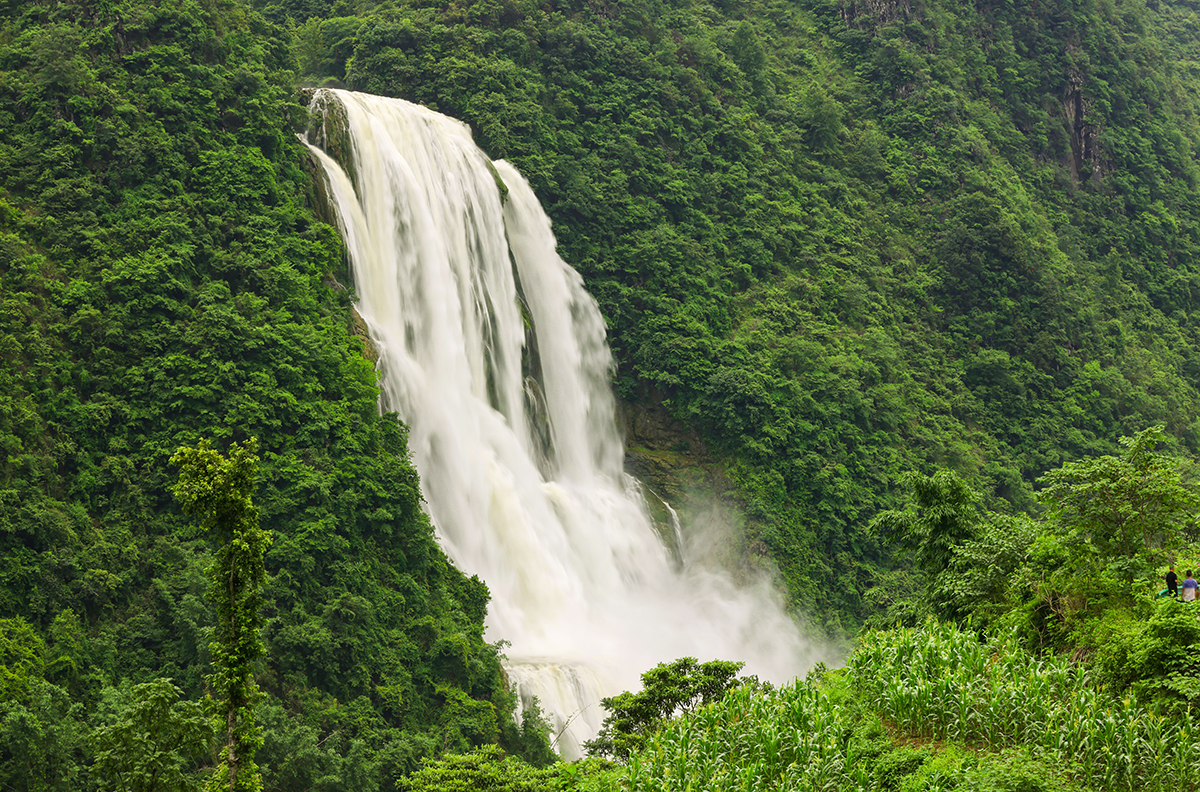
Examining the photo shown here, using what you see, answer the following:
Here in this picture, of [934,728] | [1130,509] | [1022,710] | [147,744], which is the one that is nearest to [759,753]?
[934,728]

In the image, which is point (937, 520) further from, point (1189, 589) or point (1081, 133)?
point (1081, 133)

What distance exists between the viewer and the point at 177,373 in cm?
2103

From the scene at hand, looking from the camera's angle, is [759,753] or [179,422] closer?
[759,753]

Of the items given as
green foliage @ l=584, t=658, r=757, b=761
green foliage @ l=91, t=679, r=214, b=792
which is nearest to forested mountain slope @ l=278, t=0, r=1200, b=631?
green foliage @ l=584, t=658, r=757, b=761

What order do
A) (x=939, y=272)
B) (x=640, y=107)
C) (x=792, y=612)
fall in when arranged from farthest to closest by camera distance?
(x=939, y=272), (x=640, y=107), (x=792, y=612)

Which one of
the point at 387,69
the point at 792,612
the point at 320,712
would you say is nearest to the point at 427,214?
the point at 387,69

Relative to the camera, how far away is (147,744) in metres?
11.5

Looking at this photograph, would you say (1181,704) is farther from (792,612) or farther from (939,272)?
(939,272)

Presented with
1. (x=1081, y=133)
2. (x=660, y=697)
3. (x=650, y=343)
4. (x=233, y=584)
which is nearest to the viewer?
(x=233, y=584)

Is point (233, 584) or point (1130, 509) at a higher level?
point (1130, 509)

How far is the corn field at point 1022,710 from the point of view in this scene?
961 cm

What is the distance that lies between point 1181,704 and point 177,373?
1810 cm

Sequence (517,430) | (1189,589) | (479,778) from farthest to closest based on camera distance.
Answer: (517,430), (479,778), (1189,589)

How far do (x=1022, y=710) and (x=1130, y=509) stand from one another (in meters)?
3.42
